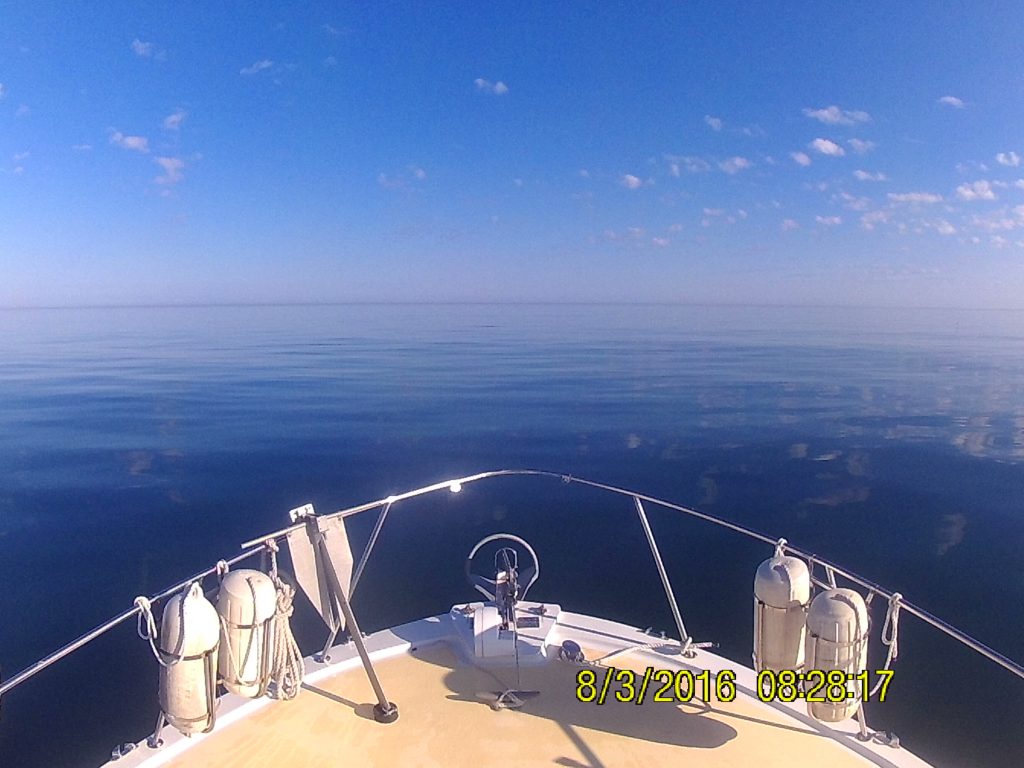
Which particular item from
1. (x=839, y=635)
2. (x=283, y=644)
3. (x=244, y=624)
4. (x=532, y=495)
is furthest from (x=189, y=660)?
(x=532, y=495)

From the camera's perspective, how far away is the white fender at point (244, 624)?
3682mm

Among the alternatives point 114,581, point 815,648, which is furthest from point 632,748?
point 114,581

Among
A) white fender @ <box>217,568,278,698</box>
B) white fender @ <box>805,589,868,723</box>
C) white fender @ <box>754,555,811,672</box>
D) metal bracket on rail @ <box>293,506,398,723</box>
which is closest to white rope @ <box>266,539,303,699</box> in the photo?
white fender @ <box>217,568,278,698</box>

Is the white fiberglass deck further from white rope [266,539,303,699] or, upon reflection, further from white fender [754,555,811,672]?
white fender [754,555,811,672]

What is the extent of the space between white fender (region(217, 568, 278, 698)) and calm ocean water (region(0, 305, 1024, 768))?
4183 millimetres

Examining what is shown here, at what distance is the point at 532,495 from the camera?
14727mm

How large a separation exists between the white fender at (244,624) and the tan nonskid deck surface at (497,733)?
0.83m

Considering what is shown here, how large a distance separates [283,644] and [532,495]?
1080cm

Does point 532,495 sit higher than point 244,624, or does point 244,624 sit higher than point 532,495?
point 244,624

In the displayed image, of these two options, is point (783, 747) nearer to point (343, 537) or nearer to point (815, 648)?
point (815, 648)

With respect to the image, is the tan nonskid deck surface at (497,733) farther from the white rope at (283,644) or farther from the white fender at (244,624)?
A: the white fender at (244,624)

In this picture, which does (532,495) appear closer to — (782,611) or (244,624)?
(782,611)
